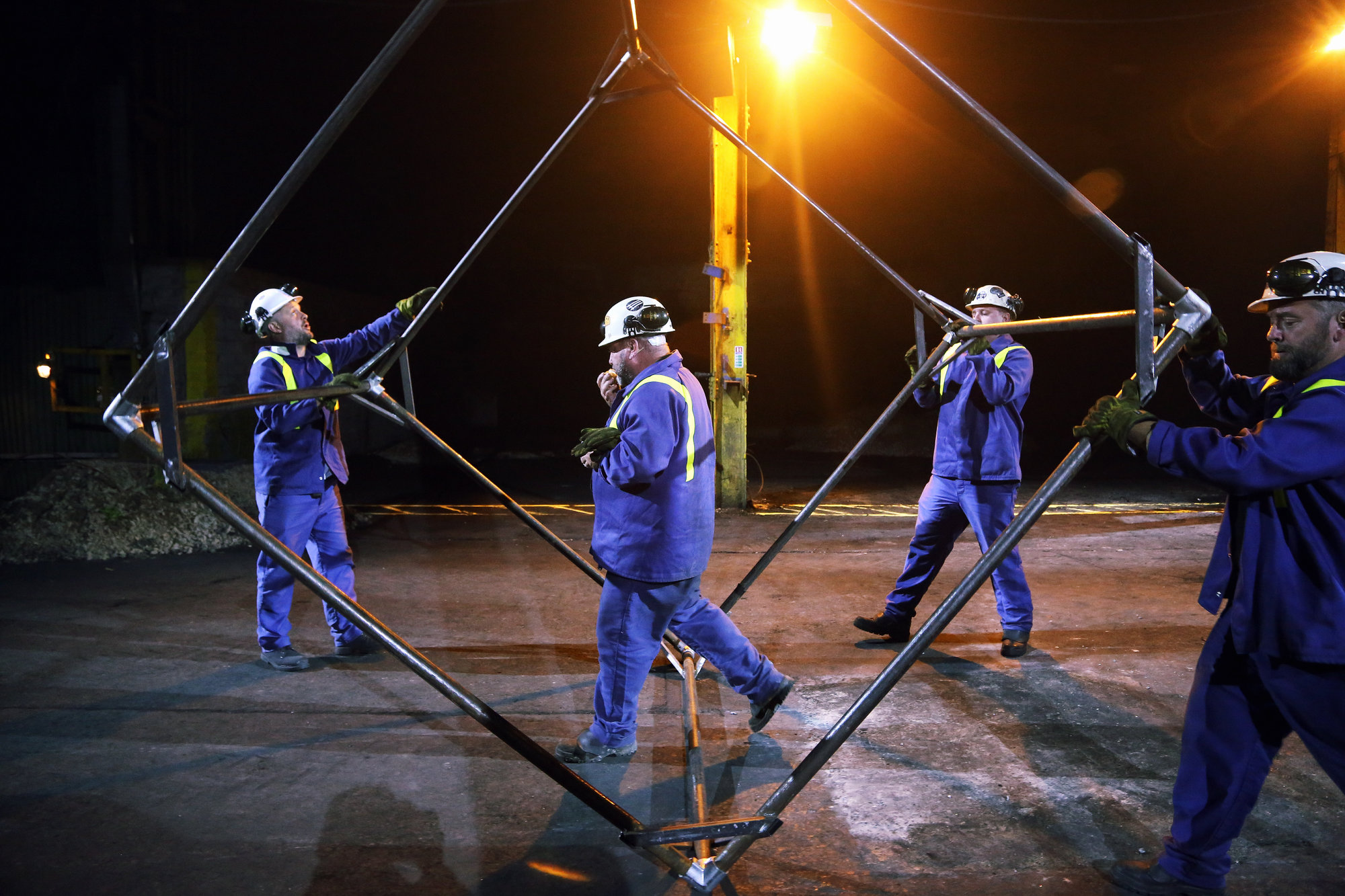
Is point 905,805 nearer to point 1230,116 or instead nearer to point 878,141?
point 878,141

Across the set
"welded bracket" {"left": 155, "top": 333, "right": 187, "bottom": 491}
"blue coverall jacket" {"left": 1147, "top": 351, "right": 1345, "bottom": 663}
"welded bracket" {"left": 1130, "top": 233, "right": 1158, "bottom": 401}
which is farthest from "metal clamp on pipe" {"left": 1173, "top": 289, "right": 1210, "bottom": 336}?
"welded bracket" {"left": 155, "top": 333, "right": 187, "bottom": 491}

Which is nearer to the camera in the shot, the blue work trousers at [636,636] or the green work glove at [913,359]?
the blue work trousers at [636,636]

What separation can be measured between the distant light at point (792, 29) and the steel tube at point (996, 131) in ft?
21.1

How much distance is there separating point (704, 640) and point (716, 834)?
1073mm

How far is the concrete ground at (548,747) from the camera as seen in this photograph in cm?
273

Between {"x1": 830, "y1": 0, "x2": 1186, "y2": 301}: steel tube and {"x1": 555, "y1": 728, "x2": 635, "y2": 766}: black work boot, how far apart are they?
8.41 feet

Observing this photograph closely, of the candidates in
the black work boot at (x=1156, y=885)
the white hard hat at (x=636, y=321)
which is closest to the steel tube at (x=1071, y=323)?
the white hard hat at (x=636, y=321)

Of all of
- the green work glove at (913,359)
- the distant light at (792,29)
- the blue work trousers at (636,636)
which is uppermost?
the distant light at (792,29)

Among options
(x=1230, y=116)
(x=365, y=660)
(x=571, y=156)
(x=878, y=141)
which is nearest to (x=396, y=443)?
(x=571, y=156)

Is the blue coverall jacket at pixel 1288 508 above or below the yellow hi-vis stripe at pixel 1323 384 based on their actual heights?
below

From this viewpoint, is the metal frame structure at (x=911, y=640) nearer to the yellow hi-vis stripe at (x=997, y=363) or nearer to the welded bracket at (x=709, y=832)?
the welded bracket at (x=709, y=832)

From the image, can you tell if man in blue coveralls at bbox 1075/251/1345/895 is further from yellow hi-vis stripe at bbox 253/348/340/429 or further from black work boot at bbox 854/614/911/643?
yellow hi-vis stripe at bbox 253/348/340/429

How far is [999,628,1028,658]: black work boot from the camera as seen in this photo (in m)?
4.69

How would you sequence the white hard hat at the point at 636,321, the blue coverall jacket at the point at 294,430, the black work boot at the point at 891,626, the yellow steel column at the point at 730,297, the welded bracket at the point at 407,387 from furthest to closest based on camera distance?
the yellow steel column at the point at 730,297 → the black work boot at the point at 891,626 → the blue coverall jacket at the point at 294,430 → the welded bracket at the point at 407,387 → the white hard hat at the point at 636,321
